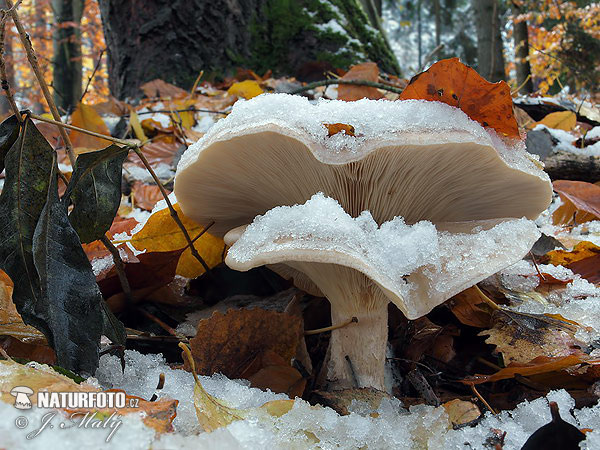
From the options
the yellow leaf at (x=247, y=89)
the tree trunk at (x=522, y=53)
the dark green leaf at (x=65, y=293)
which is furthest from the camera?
the tree trunk at (x=522, y=53)

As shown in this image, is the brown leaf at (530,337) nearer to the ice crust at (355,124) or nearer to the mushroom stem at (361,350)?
the mushroom stem at (361,350)

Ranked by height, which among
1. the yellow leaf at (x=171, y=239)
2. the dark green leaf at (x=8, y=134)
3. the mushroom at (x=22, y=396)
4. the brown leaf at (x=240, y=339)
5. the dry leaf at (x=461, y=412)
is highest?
the dark green leaf at (x=8, y=134)

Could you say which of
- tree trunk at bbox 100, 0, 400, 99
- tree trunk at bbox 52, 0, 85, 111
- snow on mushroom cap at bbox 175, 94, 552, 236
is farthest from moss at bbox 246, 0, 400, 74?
tree trunk at bbox 52, 0, 85, 111

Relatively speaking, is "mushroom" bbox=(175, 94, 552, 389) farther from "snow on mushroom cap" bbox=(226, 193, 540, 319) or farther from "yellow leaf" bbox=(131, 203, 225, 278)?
"yellow leaf" bbox=(131, 203, 225, 278)

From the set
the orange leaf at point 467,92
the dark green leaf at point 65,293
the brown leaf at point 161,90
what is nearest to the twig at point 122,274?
the dark green leaf at point 65,293

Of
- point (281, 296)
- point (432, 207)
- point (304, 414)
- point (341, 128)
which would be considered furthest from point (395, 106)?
point (281, 296)

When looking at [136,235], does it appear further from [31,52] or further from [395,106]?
[395,106]
